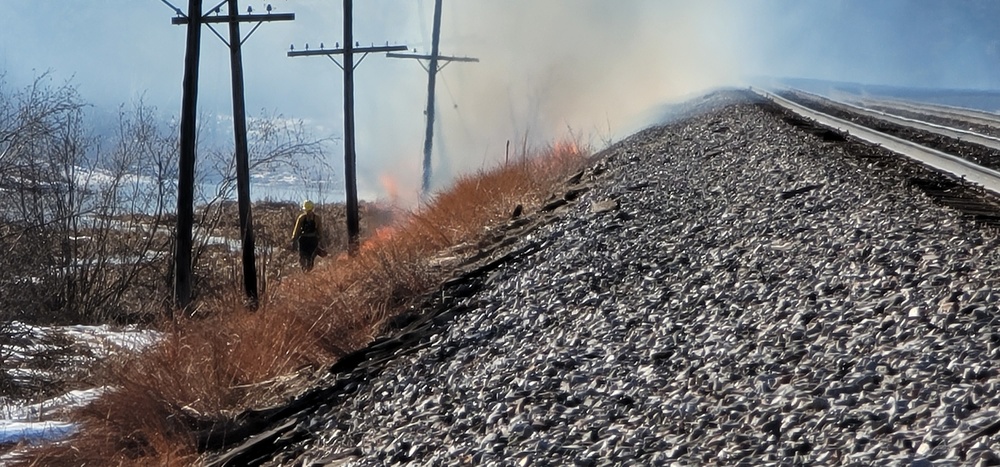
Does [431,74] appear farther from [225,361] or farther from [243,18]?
[225,361]

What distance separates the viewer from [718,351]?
250 inches

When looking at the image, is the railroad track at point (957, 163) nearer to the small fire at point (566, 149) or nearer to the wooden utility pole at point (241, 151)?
the small fire at point (566, 149)

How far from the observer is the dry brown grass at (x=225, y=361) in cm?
793

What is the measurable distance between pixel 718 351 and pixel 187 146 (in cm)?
1276

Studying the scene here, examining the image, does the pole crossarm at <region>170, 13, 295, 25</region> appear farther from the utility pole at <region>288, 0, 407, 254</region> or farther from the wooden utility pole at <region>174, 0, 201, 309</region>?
the utility pole at <region>288, 0, 407, 254</region>

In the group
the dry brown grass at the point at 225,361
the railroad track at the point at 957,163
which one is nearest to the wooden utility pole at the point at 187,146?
the dry brown grass at the point at 225,361

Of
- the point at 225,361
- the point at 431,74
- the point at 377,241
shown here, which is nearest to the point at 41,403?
the point at 225,361

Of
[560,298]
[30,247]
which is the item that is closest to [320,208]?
[30,247]

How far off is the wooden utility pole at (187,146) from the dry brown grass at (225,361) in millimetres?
5789

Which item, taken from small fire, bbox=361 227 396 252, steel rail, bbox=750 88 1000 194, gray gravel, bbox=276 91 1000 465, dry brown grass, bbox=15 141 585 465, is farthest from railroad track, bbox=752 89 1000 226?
small fire, bbox=361 227 396 252

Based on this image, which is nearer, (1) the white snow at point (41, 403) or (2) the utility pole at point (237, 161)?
(1) the white snow at point (41, 403)

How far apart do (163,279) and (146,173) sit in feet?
14.6

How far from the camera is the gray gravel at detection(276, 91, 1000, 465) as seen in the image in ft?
16.4

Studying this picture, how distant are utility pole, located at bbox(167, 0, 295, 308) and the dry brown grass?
5.84m
